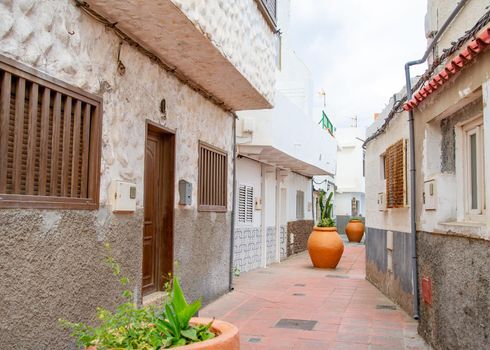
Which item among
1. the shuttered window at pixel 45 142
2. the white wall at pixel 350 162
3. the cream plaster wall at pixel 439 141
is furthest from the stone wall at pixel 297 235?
the white wall at pixel 350 162

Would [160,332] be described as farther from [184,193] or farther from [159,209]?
[184,193]

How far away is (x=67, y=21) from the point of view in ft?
13.7

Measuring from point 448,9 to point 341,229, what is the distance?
84.3 feet

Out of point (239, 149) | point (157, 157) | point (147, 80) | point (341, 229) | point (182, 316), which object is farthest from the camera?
point (341, 229)

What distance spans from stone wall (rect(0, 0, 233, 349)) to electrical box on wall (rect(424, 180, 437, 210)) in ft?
9.91

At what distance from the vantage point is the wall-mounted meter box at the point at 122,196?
4.90 metres

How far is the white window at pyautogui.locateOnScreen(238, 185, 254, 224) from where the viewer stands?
11883mm

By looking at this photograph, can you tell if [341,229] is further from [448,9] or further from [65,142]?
[65,142]

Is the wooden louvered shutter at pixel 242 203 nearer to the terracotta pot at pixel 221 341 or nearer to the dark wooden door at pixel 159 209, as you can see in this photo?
the dark wooden door at pixel 159 209

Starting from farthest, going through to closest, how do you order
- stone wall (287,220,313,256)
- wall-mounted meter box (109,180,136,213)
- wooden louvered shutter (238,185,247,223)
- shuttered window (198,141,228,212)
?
stone wall (287,220,313,256) < wooden louvered shutter (238,185,247,223) < shuttered window (198,141,228,212) < wall-mounted meter box (109,180,136,213)

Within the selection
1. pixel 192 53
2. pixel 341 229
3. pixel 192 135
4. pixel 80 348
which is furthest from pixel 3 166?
pixel 341 229

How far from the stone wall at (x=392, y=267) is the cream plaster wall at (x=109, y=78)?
3087 millimetres

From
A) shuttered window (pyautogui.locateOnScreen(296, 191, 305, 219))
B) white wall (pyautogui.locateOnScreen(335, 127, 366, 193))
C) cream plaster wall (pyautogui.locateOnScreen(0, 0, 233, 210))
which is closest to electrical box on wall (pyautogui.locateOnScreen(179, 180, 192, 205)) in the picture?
cream plaster wall (pyautogui.locateOnScreen(0, 0, 233, 210))

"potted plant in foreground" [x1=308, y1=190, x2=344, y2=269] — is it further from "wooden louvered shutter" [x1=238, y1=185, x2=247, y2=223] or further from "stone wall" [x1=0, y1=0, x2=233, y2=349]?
"stone wall" [x1=0, y1=0, x2=233, y2=349]
